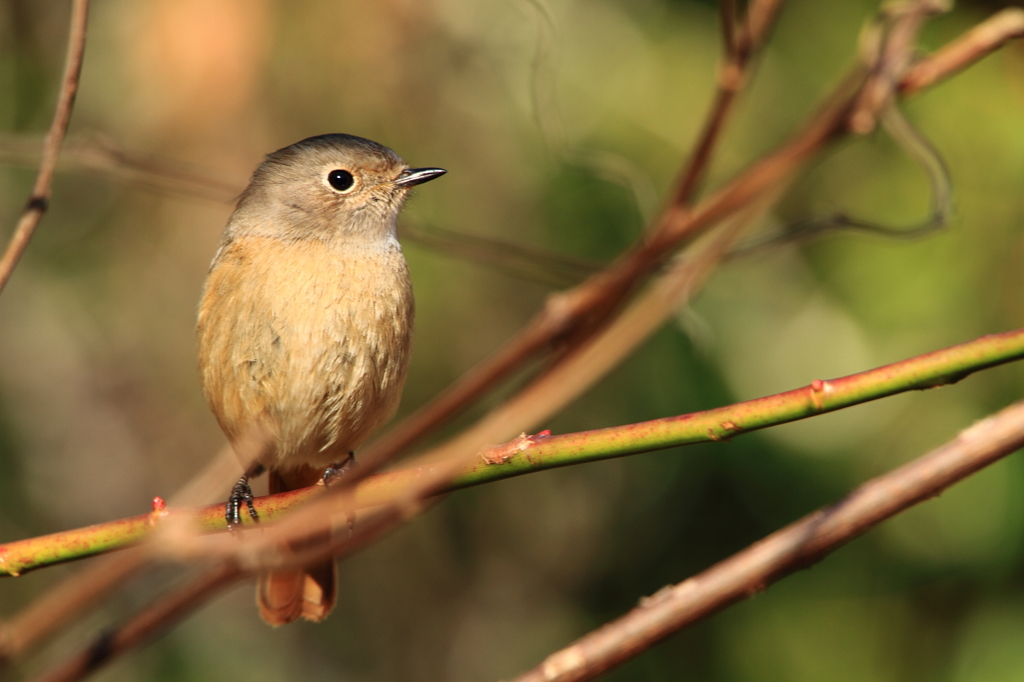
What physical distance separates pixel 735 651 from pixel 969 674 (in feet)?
3.07

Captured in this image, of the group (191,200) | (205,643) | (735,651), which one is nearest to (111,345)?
(191,200)

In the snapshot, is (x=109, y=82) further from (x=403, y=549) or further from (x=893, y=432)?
(x=893, y=432)

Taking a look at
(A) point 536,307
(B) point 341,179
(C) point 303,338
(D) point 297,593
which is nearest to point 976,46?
(C) point 303,338

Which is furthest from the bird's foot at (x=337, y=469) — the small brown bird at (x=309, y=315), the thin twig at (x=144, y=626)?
the thin twig at (x=144, y=626)

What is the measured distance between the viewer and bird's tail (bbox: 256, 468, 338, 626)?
3.25 meters

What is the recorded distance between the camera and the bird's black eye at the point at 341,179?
3402mm

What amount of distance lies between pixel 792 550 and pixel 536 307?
167 inches

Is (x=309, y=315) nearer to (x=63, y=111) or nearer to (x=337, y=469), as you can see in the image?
(x=337, y=469)

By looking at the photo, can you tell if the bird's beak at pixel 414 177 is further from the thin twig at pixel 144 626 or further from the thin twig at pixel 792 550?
the thin twig at pixel 792 550

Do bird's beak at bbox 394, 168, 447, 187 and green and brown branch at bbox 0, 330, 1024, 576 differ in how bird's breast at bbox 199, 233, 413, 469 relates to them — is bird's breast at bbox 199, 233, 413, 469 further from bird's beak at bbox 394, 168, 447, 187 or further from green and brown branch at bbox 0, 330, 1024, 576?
green and brown branch at bbox 0, 330, 1024, 576

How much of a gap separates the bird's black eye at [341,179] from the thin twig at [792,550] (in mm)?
2166

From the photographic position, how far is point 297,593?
3.31 meters

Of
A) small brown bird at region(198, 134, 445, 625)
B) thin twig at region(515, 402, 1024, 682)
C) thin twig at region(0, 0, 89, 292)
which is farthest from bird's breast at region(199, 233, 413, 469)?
thin twig at region(515, 402, 1024, 682)

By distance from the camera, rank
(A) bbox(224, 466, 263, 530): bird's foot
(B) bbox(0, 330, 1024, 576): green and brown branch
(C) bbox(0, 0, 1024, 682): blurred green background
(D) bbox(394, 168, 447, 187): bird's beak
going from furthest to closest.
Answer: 1. (C) bbox(0, 0, 1024, 682): blurred green background
2. (D) bbox(394, 168, 447, 187): bird's beak
3. (A) bbox(224, 466, 263, 530): bird's foot
4. (B) bbox(0, 330, 1024, 576): green and brown branch
